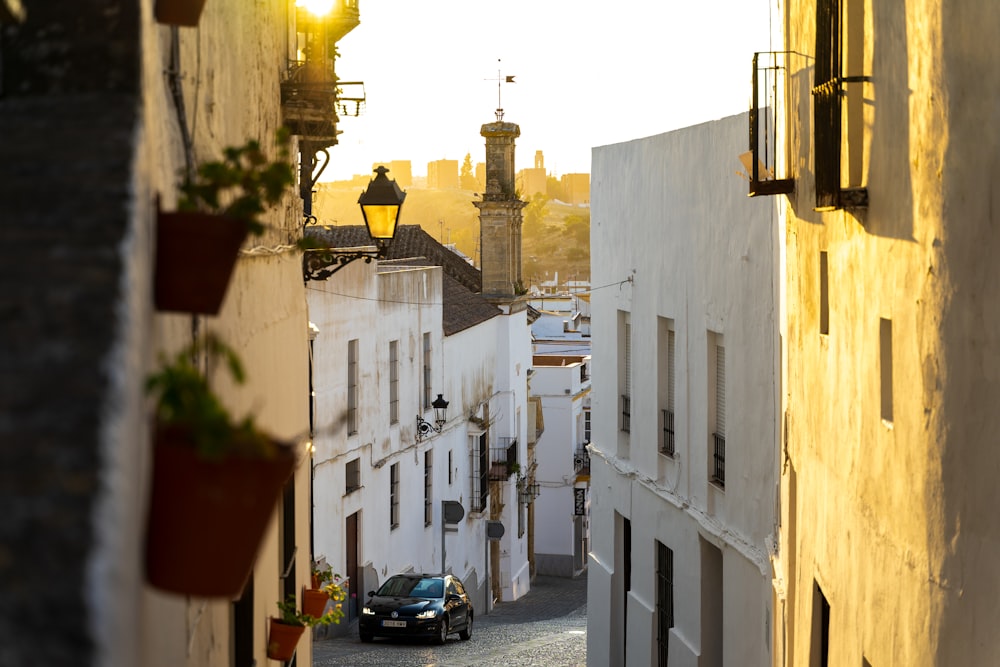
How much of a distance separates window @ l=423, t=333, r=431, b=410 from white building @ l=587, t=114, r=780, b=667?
39.1 ft

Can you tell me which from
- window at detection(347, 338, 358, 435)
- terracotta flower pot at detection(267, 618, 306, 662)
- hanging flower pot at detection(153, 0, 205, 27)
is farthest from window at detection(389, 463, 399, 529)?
hanging flower pot at detection(153, 0, 205, 27)

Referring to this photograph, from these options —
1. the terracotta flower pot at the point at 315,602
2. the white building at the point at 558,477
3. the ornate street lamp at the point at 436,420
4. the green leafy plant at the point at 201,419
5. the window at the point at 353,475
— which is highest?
the green leafy plant at the point at 201,419

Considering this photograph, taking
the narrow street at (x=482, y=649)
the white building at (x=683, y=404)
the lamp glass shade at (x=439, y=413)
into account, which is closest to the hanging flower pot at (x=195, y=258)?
the white building at (x=683, y=404)

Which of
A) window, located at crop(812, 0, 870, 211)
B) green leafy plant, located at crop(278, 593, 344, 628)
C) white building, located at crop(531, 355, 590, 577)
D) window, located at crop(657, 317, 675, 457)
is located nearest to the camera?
green leafy plant, located at crop(278, 593, 344, 628)

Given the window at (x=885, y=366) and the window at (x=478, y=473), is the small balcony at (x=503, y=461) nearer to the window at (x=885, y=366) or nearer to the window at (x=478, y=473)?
the window at (x=478, y=473)

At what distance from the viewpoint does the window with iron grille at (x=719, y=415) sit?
1403 cm

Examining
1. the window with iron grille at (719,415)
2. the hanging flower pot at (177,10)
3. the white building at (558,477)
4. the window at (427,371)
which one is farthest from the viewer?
the white building at (558,477)

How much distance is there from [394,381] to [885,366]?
21.5m

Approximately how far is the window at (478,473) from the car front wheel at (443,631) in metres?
12.9

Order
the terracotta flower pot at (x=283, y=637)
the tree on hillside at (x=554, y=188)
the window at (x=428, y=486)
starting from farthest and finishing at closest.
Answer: the tree on hillside at (x=554, y=188) < the window at (x=428, y=486) < the terracotta flower pot at (x=283, y=637)

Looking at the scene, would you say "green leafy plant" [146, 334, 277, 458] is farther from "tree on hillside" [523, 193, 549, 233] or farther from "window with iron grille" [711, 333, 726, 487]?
"tree on hillside" [523, 193, 549, 233]

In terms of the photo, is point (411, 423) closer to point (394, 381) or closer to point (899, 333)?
point (394, 381)

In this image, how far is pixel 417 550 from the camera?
3048cm

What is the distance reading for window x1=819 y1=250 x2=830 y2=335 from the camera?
9.46 meters
